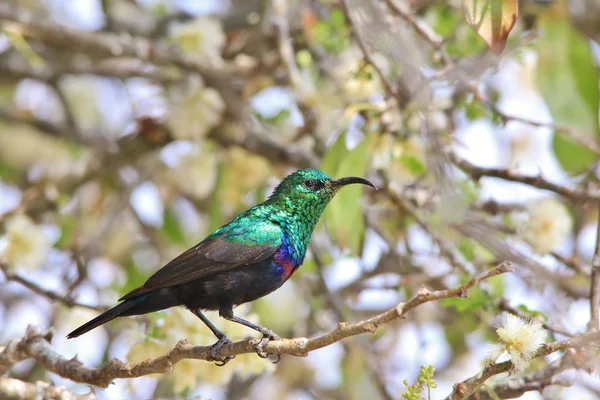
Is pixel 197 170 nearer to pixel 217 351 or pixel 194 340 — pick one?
pixel 194 340

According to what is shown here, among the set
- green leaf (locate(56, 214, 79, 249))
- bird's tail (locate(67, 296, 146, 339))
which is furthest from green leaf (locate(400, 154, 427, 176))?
green leaf (locate(56, 214, 79, 249))

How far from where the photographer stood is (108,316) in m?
3.57

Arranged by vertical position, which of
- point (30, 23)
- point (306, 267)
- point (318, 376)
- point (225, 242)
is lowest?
point (225, 242)

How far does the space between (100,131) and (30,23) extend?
133cm

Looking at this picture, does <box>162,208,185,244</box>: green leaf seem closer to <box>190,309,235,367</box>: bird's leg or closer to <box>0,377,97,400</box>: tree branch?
<box>190,309,235,367</box>: bird's leg

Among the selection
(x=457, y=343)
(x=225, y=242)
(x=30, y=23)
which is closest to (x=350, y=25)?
(x=225, y=242)

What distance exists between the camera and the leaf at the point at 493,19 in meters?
3.16

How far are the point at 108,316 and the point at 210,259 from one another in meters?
0.54

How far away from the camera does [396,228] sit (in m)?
5.19

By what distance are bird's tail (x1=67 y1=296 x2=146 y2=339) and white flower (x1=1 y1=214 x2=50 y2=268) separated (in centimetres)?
122

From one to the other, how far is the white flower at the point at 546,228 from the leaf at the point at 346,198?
32.7 inches

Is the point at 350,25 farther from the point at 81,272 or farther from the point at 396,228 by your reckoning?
the point at 81,272

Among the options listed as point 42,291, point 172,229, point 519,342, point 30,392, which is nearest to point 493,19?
point 519,342

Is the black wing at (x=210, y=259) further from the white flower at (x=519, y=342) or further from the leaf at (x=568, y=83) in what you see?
the leaf at (x=568, y=83)
